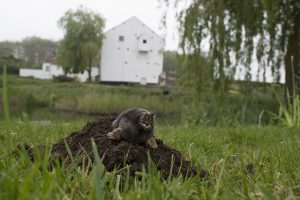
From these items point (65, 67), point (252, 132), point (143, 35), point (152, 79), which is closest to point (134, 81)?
point (152, 79)

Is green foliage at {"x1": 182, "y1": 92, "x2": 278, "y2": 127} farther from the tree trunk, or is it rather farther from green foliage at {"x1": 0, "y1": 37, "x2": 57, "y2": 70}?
green foliage at {"x1": 0, "y1": 37, "x2": 57, "y2": 70}

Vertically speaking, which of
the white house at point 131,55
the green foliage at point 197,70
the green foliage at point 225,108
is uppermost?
the white house at point 131,55

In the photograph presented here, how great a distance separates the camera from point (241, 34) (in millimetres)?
10172

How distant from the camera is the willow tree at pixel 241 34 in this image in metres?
9.98

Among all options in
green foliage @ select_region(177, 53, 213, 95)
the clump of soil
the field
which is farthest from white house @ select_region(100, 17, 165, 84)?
the clump of soil

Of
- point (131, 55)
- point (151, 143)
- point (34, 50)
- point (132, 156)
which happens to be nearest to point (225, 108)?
point (151, 143)

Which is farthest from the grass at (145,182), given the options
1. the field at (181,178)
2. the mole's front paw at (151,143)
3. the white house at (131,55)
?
the white house at (131,55)

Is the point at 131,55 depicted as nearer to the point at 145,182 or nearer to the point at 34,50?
the point at 34,50

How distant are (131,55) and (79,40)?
32.9 feet

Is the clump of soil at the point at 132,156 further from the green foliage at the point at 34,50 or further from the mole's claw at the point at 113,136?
the green foliage at the point at 34,50

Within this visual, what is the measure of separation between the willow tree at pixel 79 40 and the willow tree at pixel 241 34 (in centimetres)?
3486

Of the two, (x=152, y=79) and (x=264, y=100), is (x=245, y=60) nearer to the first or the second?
(x=264, y=100)

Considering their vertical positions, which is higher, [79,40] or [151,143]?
[79,40]

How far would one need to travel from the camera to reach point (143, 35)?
2163 inches
